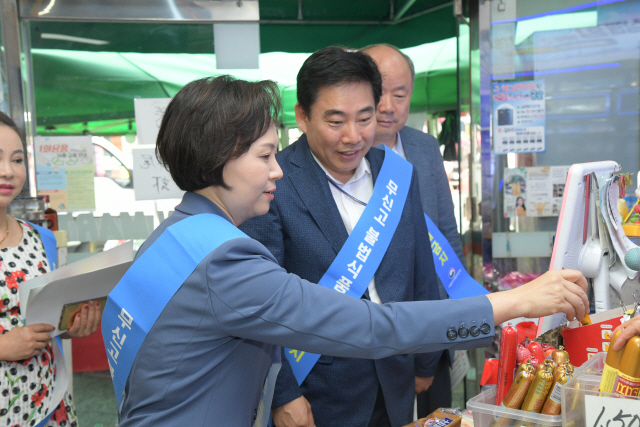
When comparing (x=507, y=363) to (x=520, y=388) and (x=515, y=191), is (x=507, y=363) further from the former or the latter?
(x=515, y=191)

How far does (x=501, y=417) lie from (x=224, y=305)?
507 millimetres

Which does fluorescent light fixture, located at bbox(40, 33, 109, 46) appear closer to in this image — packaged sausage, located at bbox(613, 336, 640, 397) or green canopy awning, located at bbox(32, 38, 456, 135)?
green canopy awning, located at bbox(32, 38, 456, 135)

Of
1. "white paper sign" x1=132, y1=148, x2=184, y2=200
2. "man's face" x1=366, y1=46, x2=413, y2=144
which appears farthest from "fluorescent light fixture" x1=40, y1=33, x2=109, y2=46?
"man's face" x1=366, y1=46, x2=413, y2=144

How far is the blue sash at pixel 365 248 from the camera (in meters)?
1.61

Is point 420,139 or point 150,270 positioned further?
point 420,139

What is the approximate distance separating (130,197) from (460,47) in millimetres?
2035

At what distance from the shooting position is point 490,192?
3.05m

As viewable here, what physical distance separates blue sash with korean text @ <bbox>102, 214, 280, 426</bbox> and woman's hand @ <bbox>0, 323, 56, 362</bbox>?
1.96ft

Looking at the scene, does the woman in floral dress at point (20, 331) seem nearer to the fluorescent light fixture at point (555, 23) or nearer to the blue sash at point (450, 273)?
the blue sash at point (450, 273)

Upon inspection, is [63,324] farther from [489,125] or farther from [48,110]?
[489,125]

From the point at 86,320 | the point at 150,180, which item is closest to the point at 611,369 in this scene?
the point at 86,320

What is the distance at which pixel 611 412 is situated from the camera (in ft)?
2.79

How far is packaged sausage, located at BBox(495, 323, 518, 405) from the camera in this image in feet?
3.30

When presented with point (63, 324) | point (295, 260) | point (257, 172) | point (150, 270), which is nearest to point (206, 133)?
point (257, 172)
